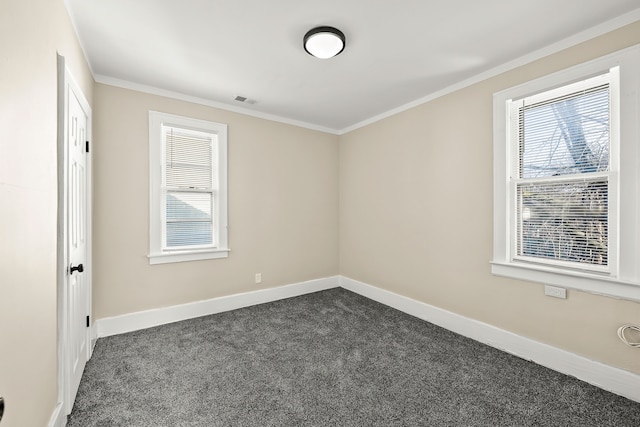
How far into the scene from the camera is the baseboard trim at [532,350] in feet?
6.54

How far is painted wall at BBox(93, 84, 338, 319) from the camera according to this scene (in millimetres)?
2900

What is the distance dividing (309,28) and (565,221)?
2.58 m

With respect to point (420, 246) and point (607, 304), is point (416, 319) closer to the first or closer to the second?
point (420, 246)

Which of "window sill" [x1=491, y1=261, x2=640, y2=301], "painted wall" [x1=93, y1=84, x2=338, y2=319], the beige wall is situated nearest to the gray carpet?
the beige wall

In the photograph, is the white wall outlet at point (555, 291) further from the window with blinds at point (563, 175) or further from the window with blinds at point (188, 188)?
the window with blinds at point (188, 188)

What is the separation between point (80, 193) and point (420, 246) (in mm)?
3419

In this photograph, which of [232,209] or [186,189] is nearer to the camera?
[186,189]

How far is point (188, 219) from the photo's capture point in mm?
3426

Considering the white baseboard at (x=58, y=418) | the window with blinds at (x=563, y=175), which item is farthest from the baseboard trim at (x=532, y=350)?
the white baseboard at (x=58, y=418)

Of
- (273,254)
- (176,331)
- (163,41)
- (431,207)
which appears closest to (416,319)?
(431,207)

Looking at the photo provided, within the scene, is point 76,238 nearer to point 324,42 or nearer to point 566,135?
point 324,42

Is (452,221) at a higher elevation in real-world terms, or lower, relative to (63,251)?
higher

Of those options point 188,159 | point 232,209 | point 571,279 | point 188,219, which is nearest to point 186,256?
point 188,219

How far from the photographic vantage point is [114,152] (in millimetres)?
2922
